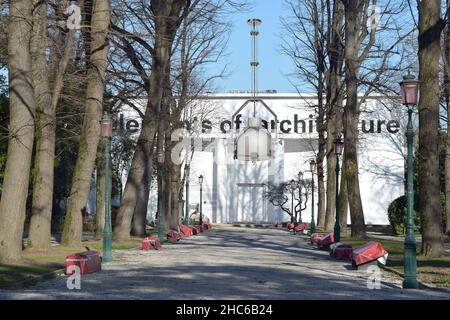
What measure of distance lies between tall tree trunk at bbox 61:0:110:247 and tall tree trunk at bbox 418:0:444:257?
11.2 meters

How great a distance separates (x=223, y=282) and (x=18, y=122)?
7.75 meters

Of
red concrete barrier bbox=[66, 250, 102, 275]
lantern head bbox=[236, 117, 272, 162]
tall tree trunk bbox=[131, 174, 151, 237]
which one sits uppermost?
lantern head bbox=[236, 117, 272, 162]

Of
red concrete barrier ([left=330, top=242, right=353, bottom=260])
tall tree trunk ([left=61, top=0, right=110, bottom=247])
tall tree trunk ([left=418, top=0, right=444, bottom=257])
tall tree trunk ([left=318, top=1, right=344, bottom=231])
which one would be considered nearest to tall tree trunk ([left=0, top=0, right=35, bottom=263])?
tall tree trunk ([left=61, top=0, right=110, bottom=247])

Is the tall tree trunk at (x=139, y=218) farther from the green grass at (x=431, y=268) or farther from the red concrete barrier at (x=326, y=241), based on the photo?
the green grass at (x=431, y=268)

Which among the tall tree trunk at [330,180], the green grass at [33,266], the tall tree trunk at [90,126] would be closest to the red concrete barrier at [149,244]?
the tall tree trunk at [90,126]

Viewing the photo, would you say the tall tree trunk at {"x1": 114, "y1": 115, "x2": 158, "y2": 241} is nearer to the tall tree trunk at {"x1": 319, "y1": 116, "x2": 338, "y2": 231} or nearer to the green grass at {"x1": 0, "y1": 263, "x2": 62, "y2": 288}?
the tall tree trunk at {"x1": 319, "y1": 116, "x2": 338, "y2": 231}

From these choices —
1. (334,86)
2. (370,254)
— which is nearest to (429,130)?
(370,254)

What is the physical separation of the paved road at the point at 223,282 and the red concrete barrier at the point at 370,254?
0.45m

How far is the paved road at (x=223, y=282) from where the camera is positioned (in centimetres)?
1510

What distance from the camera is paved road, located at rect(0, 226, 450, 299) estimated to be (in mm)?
15102

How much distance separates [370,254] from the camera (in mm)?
22531
